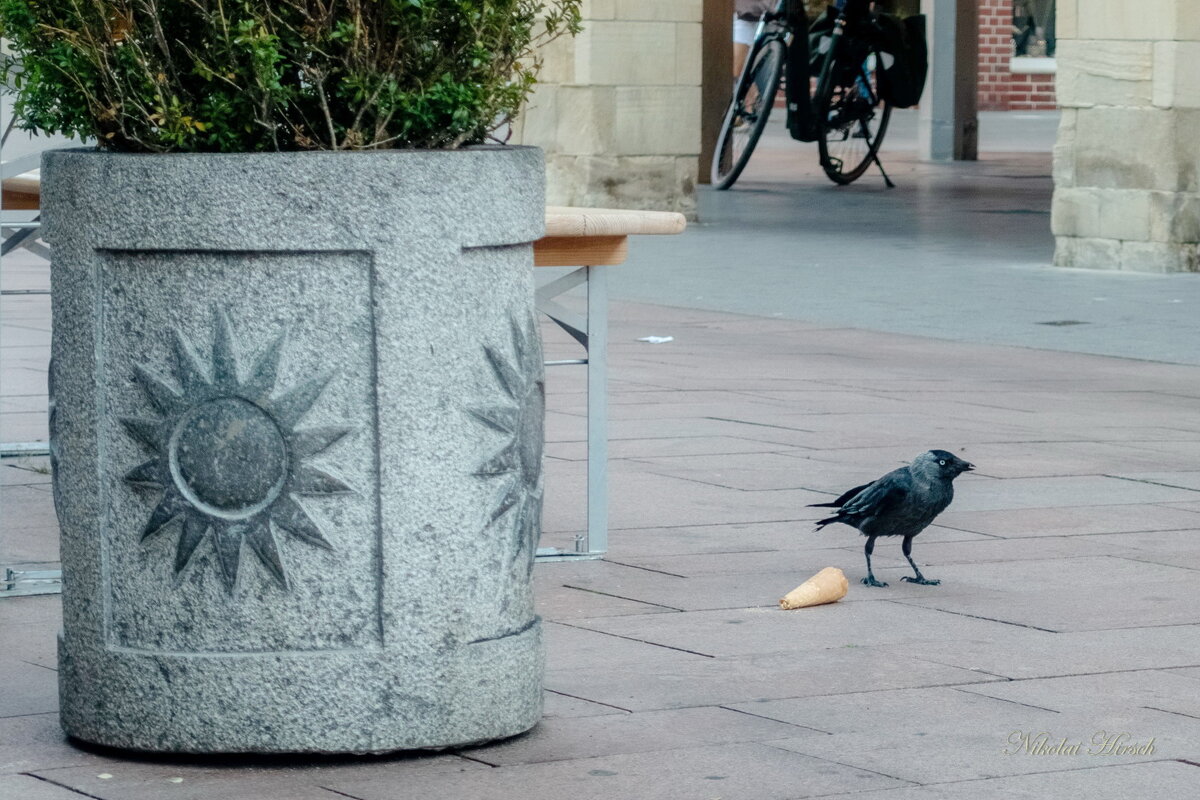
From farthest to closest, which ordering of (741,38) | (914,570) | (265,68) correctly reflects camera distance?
(741,38) < (914,570) < (265,68)

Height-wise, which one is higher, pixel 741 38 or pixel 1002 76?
pixel 1002 76

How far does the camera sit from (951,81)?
22.9 meters

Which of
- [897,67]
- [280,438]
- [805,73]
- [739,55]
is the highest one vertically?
[739,55]

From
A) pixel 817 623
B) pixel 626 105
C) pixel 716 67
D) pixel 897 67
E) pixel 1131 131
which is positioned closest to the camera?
pixel 817 623

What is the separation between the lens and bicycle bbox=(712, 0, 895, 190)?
17.5m

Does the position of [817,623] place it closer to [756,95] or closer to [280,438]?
[280,438]

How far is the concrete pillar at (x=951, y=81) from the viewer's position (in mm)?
22578

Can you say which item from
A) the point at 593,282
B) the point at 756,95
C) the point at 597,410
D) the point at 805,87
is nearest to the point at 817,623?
the point at 597,410

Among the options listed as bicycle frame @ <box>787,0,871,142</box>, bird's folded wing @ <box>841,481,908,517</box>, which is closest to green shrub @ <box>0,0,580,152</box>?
bird's folded wing @ <box>841,481,908,517</box>

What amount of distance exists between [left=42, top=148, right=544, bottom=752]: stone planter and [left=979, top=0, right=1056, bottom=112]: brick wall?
31579 millimetres

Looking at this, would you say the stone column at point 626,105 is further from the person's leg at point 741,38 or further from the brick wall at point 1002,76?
the brick wall at point 1002,76

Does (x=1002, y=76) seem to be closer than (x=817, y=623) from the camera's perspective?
No

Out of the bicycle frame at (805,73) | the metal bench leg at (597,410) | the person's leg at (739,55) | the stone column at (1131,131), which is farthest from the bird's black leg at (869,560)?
the person's leg at (739,55)

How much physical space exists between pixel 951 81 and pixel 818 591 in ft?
61.9
